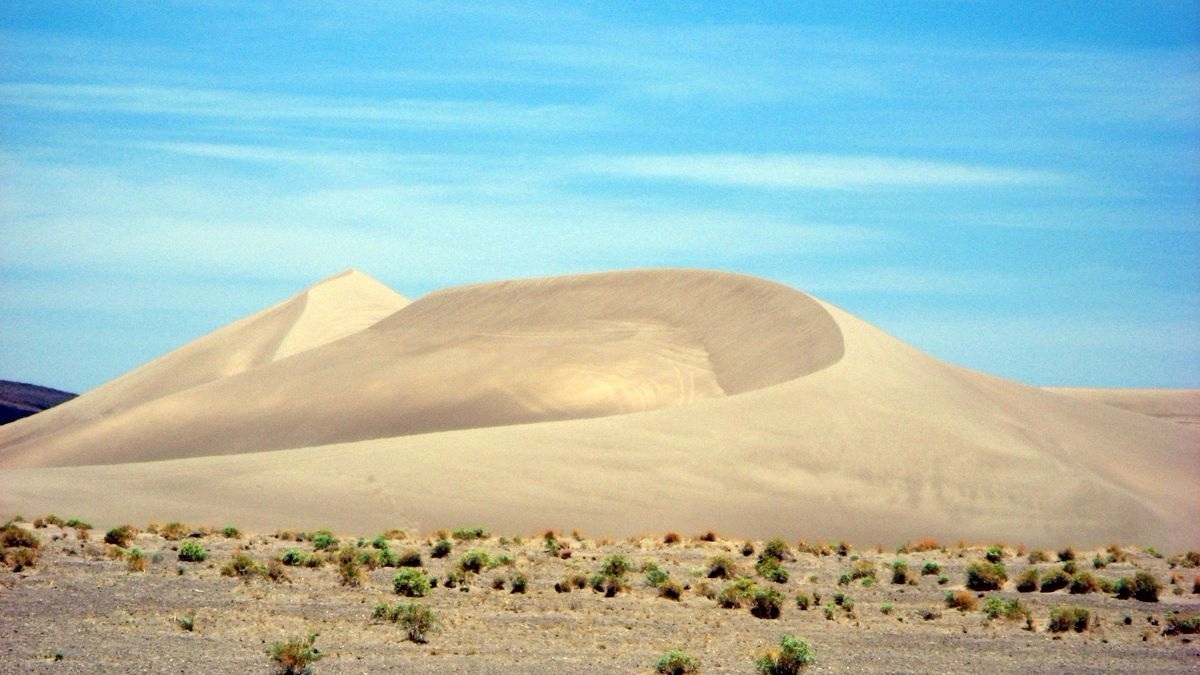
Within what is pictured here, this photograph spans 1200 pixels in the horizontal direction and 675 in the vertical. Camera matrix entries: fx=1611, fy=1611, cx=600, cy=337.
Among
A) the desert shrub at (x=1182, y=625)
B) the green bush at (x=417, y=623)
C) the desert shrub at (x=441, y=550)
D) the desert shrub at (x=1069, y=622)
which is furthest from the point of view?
the desert shrub at (x=441, y=550)

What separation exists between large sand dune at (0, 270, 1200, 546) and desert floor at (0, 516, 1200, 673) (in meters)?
20.9

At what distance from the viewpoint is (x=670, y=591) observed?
2775 centimetres

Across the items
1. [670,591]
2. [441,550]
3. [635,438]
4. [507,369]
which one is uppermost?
[507,369]

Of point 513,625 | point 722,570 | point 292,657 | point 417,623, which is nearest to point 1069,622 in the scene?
point 513,625

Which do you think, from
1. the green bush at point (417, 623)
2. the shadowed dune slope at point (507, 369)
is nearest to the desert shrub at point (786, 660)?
the green bush at point (417, 623)

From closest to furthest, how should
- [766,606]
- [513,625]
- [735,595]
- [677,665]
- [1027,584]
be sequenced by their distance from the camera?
→ [677,665]
[513,625]
[766,606]
[735,595]
[1027,584]

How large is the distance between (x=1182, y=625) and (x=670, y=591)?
27.2 feet

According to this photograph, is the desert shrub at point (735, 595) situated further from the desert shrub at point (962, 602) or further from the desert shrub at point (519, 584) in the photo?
the desert shrub at point (962, 602)

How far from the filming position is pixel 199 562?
30.7 metres

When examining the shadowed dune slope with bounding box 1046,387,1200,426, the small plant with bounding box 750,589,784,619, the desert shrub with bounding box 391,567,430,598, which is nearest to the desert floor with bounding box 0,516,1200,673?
the small plant with bounding box 750,589,784,619

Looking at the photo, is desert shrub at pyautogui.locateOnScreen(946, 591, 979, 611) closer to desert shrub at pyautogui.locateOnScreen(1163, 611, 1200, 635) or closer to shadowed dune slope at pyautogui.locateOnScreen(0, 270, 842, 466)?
desert shrub at pyautogui.locateOnScreen(1163, 611, 1200, 635)

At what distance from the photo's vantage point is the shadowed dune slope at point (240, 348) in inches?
3927

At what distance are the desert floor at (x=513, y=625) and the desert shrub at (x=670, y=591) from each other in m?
0.25

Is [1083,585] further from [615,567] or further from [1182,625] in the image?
[615,567]
